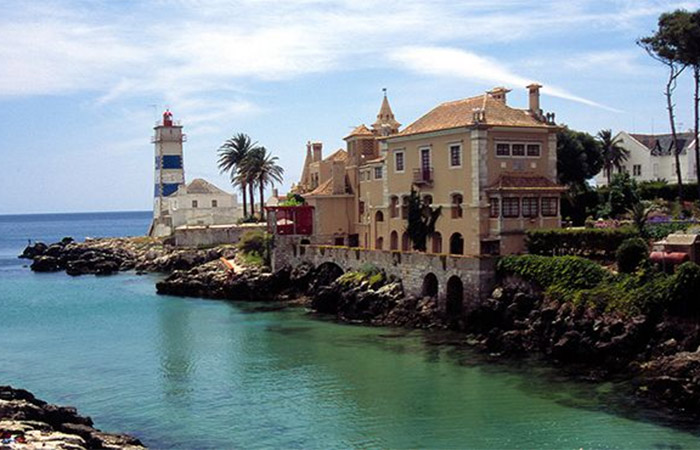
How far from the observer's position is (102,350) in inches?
1800

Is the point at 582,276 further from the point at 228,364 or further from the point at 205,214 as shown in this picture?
the point at 205,214

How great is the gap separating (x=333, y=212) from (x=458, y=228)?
17537 mm

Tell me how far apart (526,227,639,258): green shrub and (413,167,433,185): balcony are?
29.4 feet

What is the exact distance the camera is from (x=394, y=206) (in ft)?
194

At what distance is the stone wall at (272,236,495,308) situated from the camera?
46.4 m

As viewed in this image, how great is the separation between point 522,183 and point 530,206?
4.86 feet

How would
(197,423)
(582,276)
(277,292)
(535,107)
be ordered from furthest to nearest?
(277,292), (535,107), (582,276), (197,423)

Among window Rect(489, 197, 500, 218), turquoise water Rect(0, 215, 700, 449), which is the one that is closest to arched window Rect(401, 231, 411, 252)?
turquoise water Rect(0, 215, 700, 449)

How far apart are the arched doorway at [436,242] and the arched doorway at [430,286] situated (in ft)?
14.6

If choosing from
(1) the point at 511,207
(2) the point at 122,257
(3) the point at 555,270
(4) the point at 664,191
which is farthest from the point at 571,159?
(2) the point at 122,257

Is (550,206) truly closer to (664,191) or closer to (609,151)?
(664,191)

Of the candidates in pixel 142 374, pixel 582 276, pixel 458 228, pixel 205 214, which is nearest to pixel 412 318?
pixel 458 228

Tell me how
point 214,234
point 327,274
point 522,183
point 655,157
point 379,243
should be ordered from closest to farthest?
point 522,183 < point 327,274 < point 379,243 < point 655,157 < point 214,234

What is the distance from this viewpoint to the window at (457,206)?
52219 millimetres
